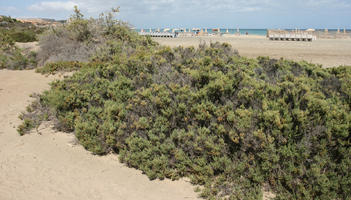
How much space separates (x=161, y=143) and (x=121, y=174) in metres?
0.81

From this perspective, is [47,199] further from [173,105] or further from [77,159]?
[173,105]

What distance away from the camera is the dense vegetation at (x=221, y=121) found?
341 cm

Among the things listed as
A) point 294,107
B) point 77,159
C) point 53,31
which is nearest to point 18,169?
point 77,159

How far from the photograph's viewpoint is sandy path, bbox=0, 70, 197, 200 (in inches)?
151

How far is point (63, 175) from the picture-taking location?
4305 millimetres

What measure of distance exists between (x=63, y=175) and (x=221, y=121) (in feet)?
8.75

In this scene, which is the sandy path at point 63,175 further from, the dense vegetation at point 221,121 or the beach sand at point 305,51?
the beach sand at point 305,51

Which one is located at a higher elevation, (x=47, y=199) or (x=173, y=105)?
(x=173, y=105)

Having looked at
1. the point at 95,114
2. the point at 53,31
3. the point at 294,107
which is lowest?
the point at 95,114

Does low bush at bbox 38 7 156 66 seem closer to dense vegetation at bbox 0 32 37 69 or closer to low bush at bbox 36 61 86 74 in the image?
dense vegetation at bbox 0 32 37 69

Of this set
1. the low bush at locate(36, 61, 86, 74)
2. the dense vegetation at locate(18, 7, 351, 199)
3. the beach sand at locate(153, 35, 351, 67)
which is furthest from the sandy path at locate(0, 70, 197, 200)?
the beach sand at locate(153, 35, 351, 67)

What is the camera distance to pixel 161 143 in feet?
14.5

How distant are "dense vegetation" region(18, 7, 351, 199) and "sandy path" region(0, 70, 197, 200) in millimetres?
208

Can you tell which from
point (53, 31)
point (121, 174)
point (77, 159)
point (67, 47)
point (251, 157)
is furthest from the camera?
point (53, 31)
